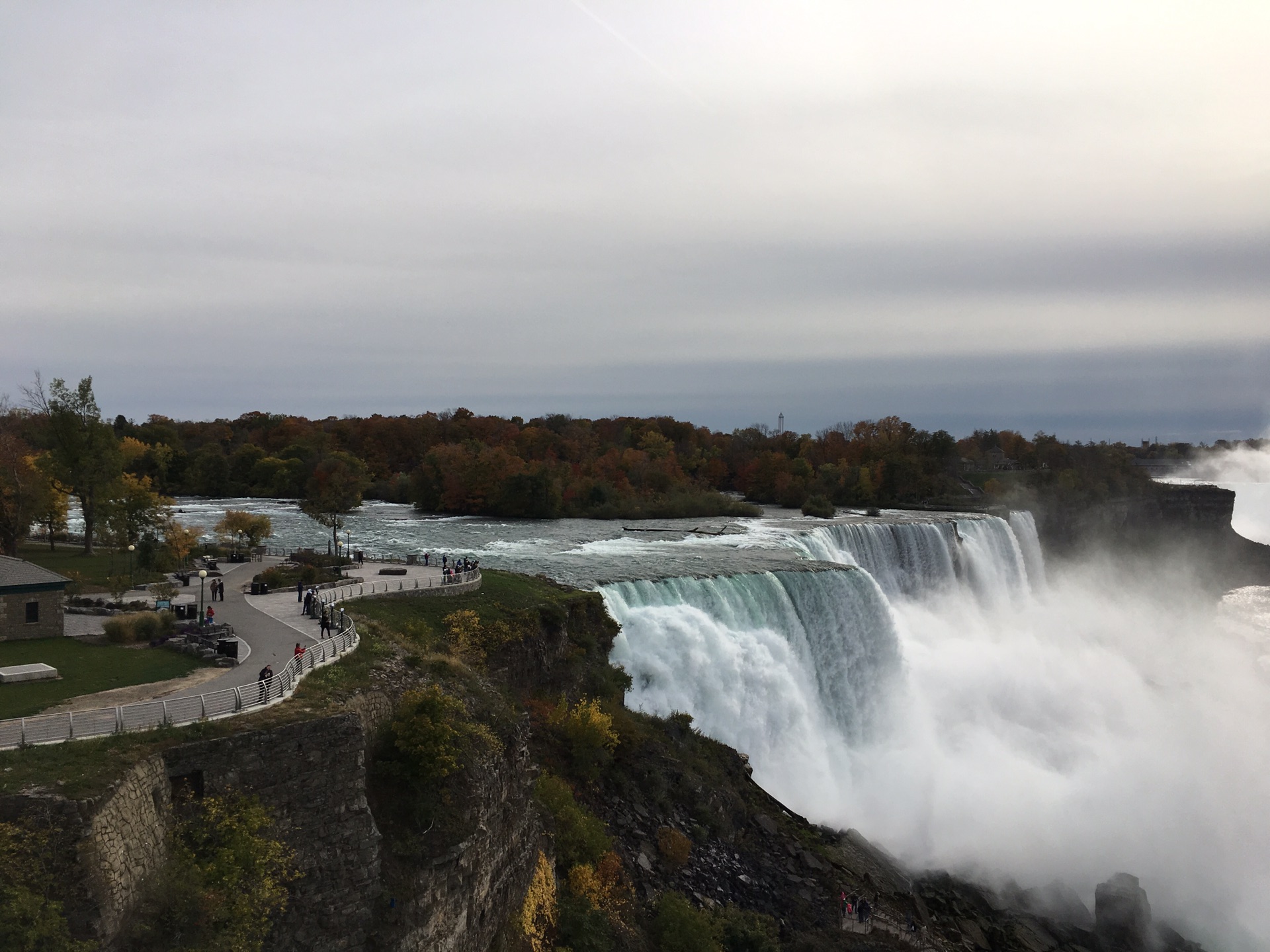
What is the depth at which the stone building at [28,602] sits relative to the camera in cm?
2077

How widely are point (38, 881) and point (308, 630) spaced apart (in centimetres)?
1210

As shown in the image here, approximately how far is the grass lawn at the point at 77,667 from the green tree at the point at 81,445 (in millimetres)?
18746

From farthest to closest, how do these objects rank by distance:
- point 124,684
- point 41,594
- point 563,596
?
point 563,596 → point 41,594 → point 124,684

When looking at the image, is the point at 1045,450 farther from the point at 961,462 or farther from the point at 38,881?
the point at 38,881

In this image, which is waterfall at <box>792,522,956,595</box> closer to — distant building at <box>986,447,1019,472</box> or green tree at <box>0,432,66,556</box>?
green tree at <box>0,432,66,556</box>

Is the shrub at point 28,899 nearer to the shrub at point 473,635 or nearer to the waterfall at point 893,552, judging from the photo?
the shrub at point 473,635

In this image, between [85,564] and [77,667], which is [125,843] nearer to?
[77,667]

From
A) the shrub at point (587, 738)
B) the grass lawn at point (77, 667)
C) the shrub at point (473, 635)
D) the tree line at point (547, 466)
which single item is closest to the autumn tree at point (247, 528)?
the tree line at point (547, 466)

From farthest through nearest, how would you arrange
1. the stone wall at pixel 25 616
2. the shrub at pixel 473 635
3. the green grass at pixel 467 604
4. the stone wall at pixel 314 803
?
the green grass at pixel 467 604 < the shrub at pixel 473 635 < the stone wall at pixel 25 616 < the stone wall at pixel 314 803

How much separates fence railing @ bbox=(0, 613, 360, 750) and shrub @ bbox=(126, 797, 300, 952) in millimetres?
1757

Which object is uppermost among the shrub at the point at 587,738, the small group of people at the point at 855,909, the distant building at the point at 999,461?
the distant building at the point at 999,461

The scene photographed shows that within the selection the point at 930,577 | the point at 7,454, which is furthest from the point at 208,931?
the point at 930,577

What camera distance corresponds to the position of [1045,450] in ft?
373

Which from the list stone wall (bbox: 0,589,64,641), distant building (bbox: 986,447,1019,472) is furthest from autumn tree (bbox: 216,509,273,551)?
distant building (bbox: 986,447,1019,472)
